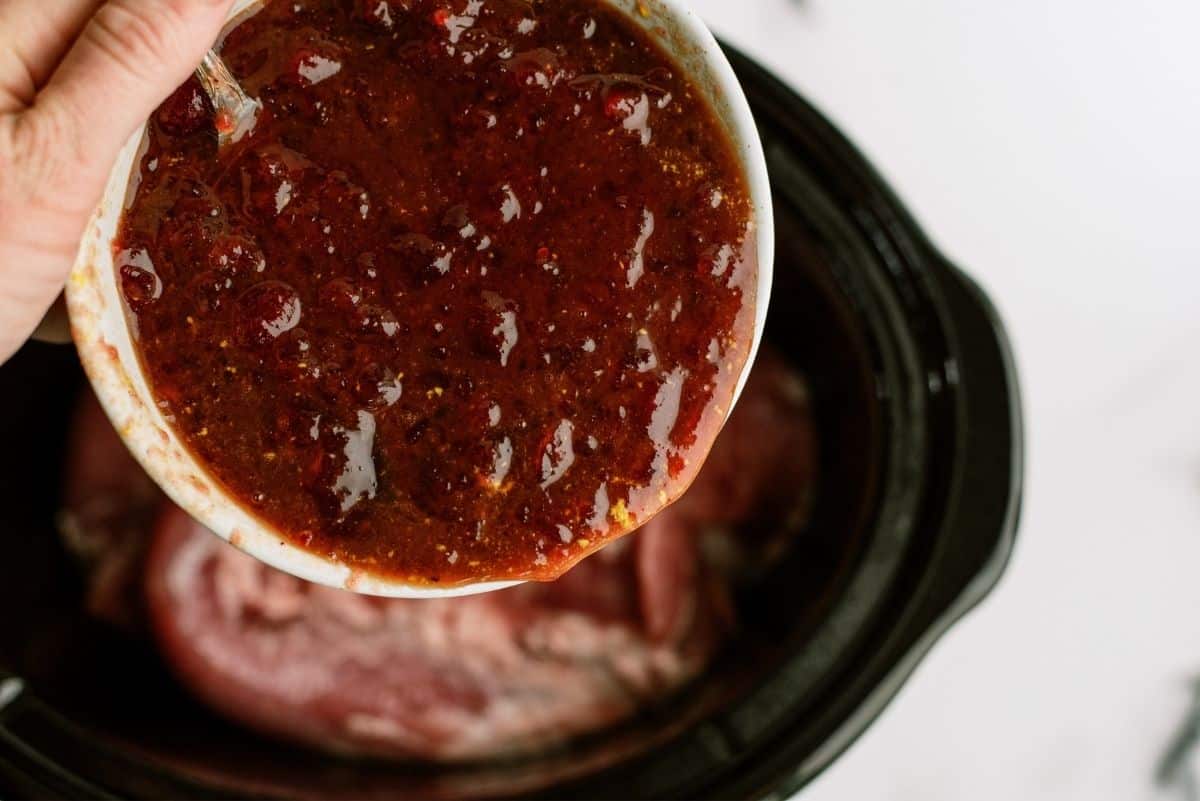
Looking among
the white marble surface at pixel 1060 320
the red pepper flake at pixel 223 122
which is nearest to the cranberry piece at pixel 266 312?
the red pepper flake at pixel 223 122

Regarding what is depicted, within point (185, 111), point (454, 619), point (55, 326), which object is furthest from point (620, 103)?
point (454, 619)

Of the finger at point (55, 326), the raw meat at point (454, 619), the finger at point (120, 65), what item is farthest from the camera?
the raw meat at point (454, 619)


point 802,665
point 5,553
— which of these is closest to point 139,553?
point 5,553

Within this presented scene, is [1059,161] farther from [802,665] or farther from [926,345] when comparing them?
[802,665]

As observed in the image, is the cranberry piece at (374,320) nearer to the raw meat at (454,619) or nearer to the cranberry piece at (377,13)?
the cranberry piece at (377,13)

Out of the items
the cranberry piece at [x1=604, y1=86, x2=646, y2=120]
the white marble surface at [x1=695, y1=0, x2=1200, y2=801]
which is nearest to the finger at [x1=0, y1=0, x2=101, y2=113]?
the cranberry piece at [x1=604, y1=86, x2=646, y2=120]

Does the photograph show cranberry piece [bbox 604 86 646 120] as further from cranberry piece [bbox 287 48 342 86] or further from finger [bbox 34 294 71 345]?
finger [bbox 34 294 71 345]
